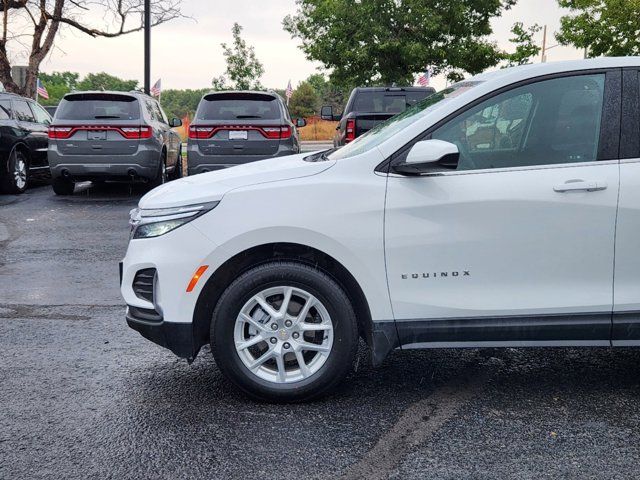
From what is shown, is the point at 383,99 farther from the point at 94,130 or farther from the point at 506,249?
the point at 506,249

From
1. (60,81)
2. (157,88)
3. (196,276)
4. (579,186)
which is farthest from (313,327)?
(60,81)

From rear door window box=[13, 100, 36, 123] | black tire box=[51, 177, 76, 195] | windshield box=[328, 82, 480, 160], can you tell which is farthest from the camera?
rear door window box=[13, 100, 36, 123]

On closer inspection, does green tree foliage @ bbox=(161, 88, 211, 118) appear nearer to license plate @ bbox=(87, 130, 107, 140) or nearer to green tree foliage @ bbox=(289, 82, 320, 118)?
green tree foliage @ bbox=(289, 82, 320, 118)

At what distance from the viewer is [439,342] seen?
3971 millimetres

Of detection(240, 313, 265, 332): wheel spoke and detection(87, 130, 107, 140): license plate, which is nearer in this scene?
detection(240, 313, 265, 332): wheel spoke

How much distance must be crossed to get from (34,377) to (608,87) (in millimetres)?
3645

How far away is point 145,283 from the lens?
4059 millimetres

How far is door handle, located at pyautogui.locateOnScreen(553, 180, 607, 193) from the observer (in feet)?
12.7

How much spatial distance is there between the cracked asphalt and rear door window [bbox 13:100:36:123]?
987cm

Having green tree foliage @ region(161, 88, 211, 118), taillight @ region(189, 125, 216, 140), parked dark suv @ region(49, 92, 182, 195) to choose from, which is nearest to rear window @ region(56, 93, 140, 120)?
parked dark suv @ region(49, 92, 182, 195)

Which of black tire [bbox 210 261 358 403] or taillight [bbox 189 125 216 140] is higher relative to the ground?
taillight [bbox 189 125 216 140]

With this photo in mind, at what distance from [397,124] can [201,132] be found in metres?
8.32

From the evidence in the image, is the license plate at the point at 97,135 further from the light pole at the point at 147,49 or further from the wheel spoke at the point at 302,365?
the wheel spoke at the point at 302,365

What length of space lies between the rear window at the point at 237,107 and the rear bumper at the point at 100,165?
1356mm
